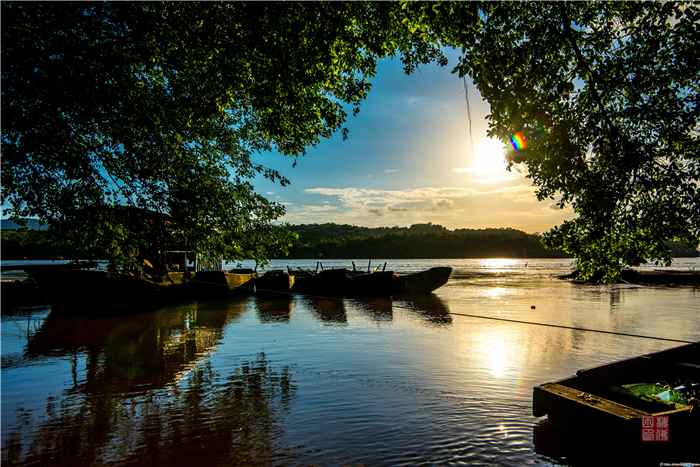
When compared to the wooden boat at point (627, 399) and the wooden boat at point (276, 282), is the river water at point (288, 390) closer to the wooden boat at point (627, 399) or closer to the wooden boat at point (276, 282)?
the wooden boat at point (627, 399)

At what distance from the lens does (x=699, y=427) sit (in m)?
4.23

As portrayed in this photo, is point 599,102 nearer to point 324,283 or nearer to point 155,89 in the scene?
point 155,89

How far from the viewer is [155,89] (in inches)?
302

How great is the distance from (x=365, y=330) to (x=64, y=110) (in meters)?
10.9

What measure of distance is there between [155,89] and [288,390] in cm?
697

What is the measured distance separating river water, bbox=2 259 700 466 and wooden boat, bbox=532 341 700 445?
560mm

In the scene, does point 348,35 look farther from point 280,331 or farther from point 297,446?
point 280,331

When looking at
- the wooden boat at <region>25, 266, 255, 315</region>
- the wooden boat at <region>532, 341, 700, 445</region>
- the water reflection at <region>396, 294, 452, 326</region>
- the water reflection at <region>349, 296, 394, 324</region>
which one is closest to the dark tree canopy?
the wooden boat at <region>532, 341, 700, 445</region>

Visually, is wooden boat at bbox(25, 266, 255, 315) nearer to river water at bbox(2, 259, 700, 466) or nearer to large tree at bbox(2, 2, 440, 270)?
river water at bbox(2, 259, 700, 466)

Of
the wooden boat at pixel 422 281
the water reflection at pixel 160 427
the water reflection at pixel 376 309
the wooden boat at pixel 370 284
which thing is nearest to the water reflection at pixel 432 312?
the water reflection at pixel 376 309

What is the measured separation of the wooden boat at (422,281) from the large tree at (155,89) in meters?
21.5

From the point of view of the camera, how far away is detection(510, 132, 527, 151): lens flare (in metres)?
6.54

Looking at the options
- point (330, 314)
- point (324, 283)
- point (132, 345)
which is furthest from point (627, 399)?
point (324, 283)

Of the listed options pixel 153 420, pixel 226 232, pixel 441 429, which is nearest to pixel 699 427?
pixel 441 429
